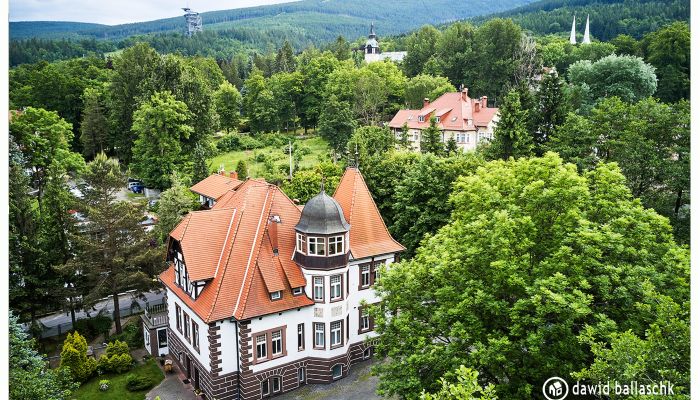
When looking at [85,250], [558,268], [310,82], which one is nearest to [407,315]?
[558,268]

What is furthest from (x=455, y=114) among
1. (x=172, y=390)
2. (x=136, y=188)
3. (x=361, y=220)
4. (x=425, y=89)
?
(x=172, y=390)

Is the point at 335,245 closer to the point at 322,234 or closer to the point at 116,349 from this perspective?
the point at 322,234

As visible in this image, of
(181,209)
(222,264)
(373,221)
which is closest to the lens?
(222,264)

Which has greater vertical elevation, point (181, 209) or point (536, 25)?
point (536, 25)

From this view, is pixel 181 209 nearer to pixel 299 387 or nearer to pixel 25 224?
pixel 25 224

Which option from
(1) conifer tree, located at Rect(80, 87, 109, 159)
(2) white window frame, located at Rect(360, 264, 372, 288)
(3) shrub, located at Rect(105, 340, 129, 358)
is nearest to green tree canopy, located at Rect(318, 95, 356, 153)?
(1) conifer tree, located at Rect(80, 87, 109, 159)
